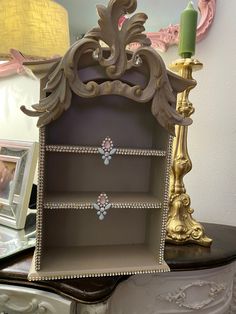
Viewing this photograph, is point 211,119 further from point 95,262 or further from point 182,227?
point 95,262

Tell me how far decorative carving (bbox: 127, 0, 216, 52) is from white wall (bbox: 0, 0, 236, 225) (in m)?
0.03

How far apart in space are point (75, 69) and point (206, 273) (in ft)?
1.89

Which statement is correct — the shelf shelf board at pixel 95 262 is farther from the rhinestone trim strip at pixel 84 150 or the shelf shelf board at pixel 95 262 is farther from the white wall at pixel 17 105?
the white wall at pixel 17 105

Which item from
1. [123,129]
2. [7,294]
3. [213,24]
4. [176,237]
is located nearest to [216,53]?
[213,24]

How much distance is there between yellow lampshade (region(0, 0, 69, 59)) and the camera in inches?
31.0

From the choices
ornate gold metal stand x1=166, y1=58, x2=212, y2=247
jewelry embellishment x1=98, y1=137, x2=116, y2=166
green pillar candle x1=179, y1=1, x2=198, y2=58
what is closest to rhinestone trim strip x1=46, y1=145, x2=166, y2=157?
jewelry embellishment x1=98, y1=137, x2=116, y2=166

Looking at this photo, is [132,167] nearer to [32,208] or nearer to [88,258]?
[88,258]

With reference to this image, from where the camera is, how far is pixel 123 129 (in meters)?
0.78

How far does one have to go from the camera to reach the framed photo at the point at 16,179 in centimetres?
84

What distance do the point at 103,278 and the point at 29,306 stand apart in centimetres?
16

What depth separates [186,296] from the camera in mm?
744

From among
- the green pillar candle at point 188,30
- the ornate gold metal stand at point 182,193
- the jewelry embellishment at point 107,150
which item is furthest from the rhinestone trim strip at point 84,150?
the green pillar candle at point 188,30

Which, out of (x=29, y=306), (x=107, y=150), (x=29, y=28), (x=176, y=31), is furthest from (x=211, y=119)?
(x=29, y=306)

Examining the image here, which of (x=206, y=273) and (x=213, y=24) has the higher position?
(x=213, y=24)
